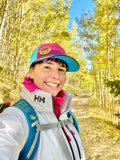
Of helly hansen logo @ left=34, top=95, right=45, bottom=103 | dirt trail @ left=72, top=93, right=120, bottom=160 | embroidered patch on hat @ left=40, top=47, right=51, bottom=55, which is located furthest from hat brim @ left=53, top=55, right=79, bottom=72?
dirt trail @ left=72, top=93, right=120, bottom=160

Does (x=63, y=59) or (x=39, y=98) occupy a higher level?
(x=63, y=59)

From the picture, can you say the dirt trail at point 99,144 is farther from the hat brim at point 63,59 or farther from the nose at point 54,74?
the nose at point 54,74

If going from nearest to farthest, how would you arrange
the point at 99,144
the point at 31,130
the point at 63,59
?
the point at 31,130 < the point at 63,59 < the point at 99,144

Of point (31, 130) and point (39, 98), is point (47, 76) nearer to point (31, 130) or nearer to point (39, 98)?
point (39, 98)

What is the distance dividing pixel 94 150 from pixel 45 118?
155 inches

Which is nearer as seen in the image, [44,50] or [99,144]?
[44,50]

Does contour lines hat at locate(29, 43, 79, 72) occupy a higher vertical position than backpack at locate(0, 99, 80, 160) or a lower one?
higher

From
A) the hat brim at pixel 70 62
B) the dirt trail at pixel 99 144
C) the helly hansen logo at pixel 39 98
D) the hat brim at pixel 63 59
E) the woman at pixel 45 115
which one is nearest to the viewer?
the woman at pixel 45 115

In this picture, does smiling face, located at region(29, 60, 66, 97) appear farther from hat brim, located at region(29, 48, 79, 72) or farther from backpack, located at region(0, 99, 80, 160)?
backpack, located at region(0, 99, 80, 160)

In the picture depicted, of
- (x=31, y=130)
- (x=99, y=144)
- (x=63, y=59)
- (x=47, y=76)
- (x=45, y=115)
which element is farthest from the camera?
(x=99, y=144)

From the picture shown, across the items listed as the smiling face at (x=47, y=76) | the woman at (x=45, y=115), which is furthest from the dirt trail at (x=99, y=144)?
the smiling face at (x=47, y=76)

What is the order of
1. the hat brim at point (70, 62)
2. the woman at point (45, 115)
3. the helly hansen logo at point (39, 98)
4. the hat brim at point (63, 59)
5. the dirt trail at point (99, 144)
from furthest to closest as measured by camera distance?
the dirt trail at point (99, 144) → the hat brim at point (70, 62) → the hat brim at point (63, 59) → the helly hansen logo at point (39, 98) → the woman at point (45, 115)

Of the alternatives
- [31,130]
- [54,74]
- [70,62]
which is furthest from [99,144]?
[31,130]

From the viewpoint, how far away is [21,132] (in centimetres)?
79
